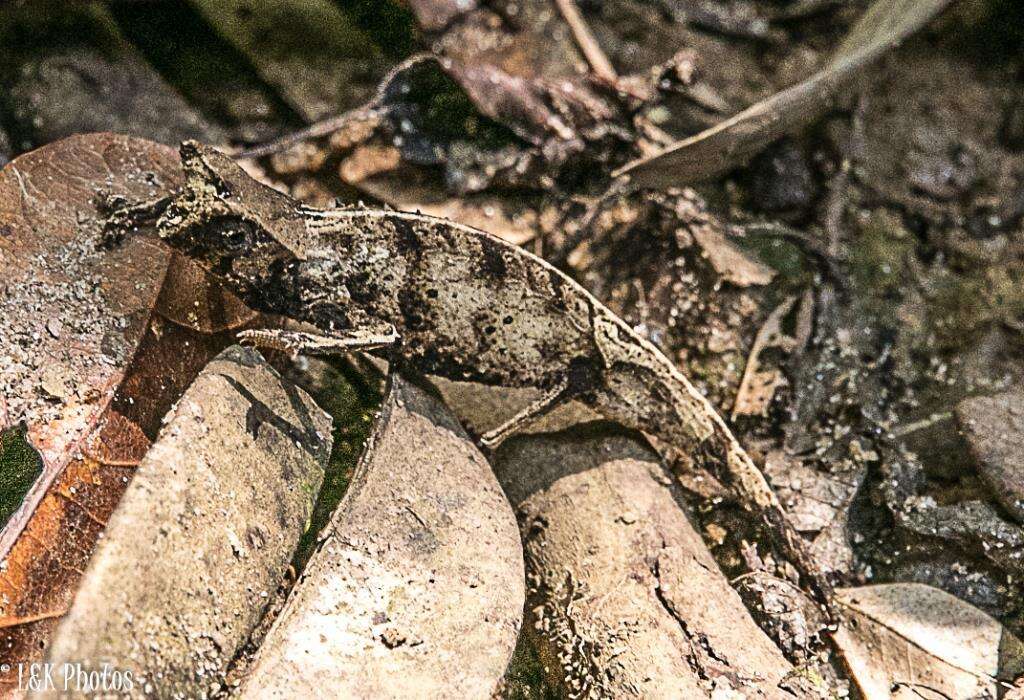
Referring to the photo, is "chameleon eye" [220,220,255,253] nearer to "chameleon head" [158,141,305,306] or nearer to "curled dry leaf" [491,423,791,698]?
"chameleon head" [158,141,305,306]

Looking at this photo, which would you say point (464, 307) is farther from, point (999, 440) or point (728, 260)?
point (999, 440)

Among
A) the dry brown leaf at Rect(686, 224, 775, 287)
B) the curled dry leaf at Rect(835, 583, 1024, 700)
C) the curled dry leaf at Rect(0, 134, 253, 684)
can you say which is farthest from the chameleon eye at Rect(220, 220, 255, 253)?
the curled dry leaf at Rect(835, 583, 1024, 700)

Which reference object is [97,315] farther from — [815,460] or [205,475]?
[815,460]

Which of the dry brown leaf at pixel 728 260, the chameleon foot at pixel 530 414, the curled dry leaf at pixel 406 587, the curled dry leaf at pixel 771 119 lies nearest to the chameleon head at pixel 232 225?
the curled dry leaf at pixel 406 587

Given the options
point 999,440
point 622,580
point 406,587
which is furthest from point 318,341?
point 999,440

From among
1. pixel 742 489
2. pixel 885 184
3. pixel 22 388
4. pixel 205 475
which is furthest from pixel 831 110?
pixel 22 388
